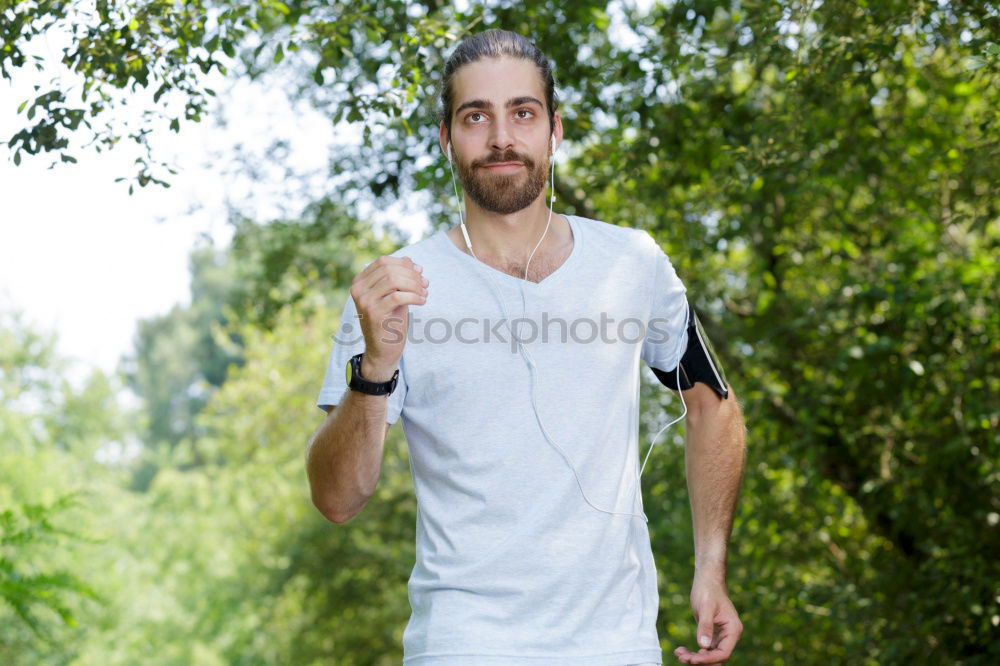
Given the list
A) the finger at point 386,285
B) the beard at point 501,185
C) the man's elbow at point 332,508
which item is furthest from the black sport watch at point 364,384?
the beard at point 501,185

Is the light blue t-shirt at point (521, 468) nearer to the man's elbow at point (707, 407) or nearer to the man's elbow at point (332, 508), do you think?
the man's elbow at point (332, 508)

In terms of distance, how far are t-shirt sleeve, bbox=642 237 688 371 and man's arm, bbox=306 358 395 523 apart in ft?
2.59

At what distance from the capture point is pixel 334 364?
9.12 ft

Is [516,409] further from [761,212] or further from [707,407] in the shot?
[761,212]

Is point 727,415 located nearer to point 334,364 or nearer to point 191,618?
point 334,364

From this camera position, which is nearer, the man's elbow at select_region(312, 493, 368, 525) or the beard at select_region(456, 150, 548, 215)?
the man's elbow at select_region(312, 493, 368, 525)

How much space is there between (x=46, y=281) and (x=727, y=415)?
2807 cm

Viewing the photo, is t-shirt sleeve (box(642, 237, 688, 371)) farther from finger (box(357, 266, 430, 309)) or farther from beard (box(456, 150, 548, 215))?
finger (box(357, 266, 430, 309))

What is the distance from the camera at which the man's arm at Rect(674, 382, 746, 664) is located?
2895 mm

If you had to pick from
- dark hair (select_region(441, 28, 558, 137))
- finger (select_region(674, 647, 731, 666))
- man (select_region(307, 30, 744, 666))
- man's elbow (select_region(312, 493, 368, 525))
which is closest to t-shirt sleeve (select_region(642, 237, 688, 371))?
man (select_region(307, 30, 744, 666))

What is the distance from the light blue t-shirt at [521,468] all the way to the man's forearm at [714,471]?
30 centimetres

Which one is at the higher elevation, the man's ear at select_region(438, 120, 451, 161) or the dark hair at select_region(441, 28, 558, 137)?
the dark hair at select_region(441, 28, 558, 137)

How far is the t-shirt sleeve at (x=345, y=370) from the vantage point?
2.72 m

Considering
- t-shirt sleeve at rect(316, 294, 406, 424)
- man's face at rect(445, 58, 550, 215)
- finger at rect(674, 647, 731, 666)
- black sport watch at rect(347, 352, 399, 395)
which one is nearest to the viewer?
black sport watch at rect(347, 352, 399, 395)
